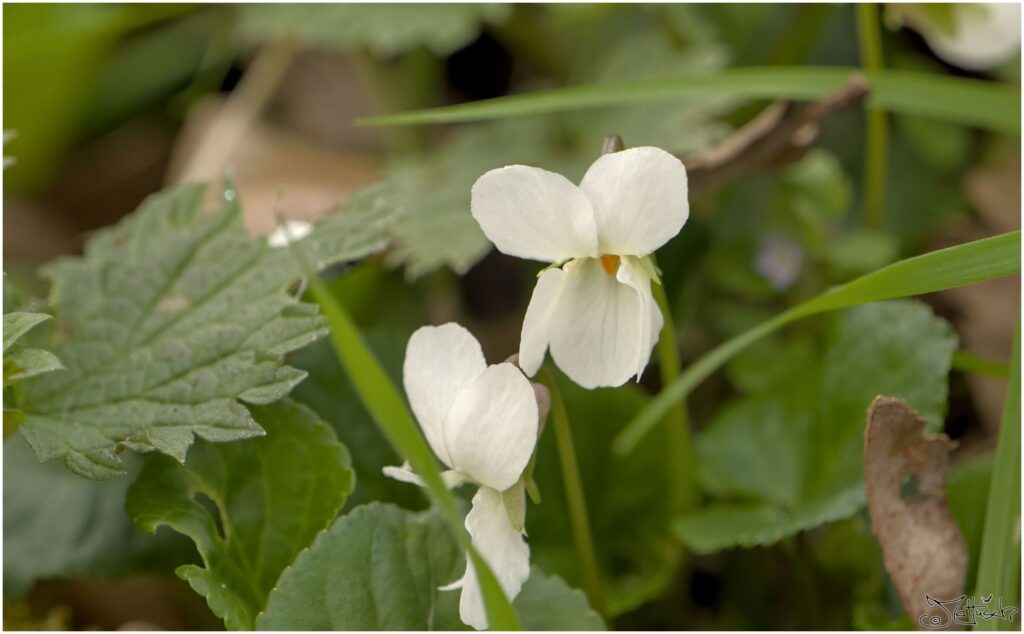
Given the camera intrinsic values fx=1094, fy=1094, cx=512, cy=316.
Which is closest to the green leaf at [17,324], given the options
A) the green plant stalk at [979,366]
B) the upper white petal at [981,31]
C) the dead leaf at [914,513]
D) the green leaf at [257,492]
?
the green leaf at [257,492]

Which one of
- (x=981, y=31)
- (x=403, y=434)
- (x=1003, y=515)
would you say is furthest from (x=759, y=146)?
(x=403, y=434)

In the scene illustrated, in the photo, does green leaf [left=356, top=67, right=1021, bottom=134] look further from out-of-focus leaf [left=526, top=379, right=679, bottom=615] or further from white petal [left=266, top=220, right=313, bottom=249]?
out-of-focus leaf [left=526, top=379, right=679, bottom=615]

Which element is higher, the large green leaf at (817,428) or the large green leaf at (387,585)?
the large green leaf at (387,585)

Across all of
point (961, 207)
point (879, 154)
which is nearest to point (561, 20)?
point (879, 154)

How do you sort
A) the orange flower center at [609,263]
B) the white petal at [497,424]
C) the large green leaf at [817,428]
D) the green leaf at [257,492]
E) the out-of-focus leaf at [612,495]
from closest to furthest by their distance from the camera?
1. the white petal at [497,424]
2. the orange flower center at [609,263]
3. the green leaf at [257,492]
4. the large green leaf at [817,428]
5. the out-of-focus leaf at [612,495]

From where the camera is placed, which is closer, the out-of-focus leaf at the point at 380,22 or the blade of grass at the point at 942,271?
the blade of grass at the point at 942,271

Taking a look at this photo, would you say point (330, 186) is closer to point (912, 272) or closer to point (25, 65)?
point (25, 65)

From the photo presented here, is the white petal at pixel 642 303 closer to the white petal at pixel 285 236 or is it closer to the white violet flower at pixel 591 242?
the white violet flower at pixel 591 242
